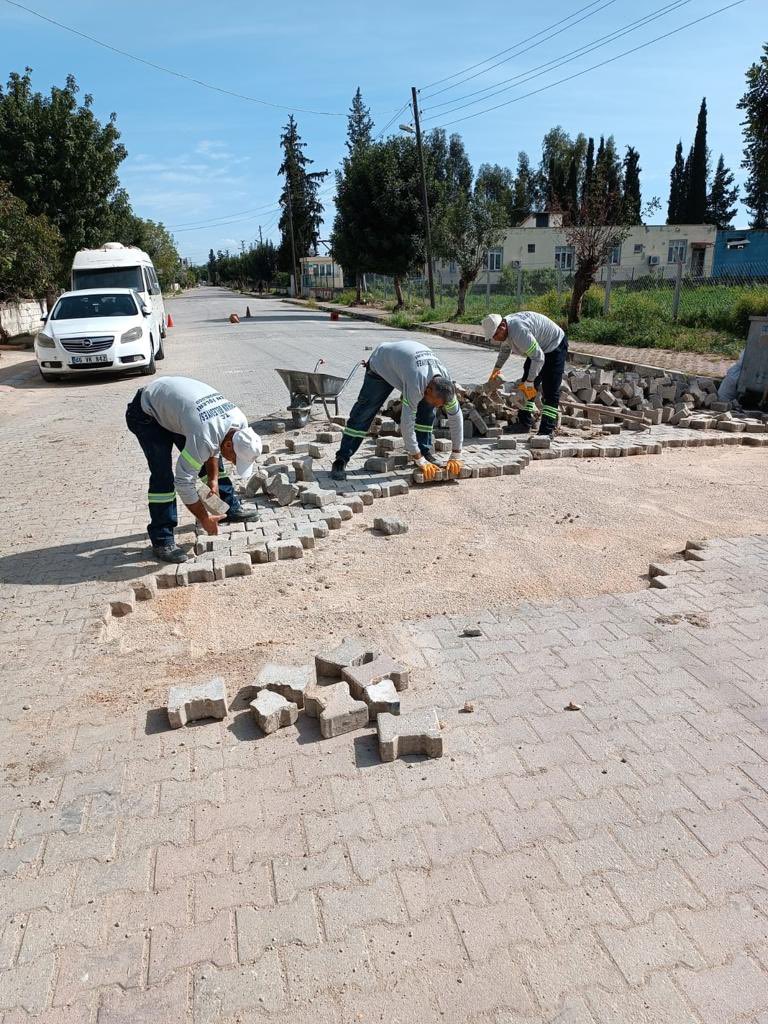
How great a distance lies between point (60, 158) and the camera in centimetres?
2284

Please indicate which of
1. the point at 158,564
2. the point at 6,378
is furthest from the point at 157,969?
the point at 6,378

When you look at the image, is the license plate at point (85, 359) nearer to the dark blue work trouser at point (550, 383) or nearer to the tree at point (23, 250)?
the tree at point (23, 250)

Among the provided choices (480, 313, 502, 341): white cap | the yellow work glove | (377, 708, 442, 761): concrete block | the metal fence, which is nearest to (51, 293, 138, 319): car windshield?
(480, 313, 502, 341): white cap

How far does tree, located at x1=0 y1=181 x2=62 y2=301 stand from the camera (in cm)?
1780

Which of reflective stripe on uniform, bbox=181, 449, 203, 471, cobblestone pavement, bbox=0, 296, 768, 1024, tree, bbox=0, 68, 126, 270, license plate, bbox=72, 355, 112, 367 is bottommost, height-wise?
cobblestone pavement, bbox=0, 296, 768, 1024

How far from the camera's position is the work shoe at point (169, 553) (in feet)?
17.0

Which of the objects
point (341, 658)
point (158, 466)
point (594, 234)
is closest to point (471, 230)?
point (594, 234)

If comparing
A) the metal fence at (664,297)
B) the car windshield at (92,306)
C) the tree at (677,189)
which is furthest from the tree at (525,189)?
the car windshield at (92,306)

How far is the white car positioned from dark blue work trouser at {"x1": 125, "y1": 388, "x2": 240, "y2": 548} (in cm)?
931

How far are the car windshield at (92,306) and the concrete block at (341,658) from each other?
41.3 feet

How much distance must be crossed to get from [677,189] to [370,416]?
2628 inches

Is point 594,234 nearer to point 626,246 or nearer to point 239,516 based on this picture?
point 239,516

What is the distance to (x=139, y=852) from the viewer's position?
2639 mm

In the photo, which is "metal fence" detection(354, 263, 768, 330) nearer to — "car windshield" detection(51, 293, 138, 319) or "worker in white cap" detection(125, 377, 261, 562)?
"car windshield" detection(51, 293, 138, 319)
